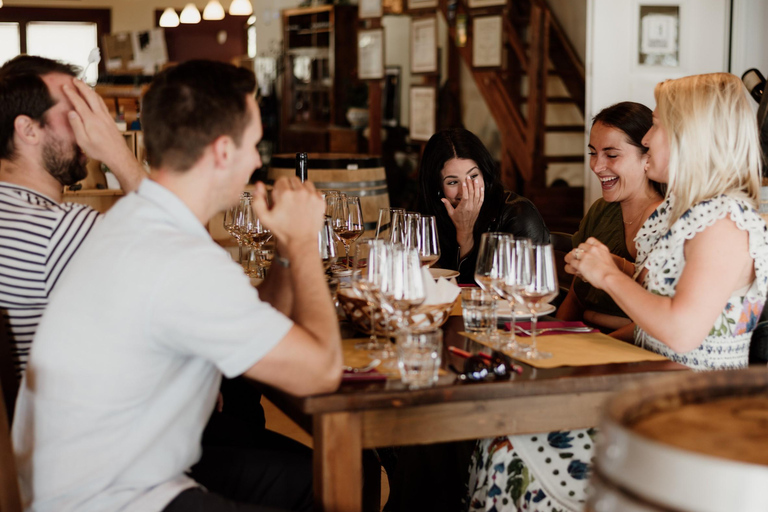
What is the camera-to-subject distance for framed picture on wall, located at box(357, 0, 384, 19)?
24.5 ft

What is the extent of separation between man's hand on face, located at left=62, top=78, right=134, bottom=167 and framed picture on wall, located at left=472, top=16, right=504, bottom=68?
4.49 metres

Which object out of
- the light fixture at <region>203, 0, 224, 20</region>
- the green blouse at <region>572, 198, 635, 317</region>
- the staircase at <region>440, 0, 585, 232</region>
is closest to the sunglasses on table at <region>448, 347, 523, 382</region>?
the green blouse at <region>572, 198, 635, 317</region>

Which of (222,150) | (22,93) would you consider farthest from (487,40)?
(222,150)

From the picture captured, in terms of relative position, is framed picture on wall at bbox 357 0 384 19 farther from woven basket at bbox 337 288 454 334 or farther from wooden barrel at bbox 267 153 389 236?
woven basket at bbox 337 288 454 334

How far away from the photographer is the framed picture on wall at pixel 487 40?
20.3 ft

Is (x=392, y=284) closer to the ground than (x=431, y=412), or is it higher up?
higher up

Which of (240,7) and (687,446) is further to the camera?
(240,7)

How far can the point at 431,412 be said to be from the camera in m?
1.48

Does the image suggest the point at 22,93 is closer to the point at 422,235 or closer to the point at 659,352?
the point at 422,235

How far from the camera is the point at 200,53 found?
1483cm

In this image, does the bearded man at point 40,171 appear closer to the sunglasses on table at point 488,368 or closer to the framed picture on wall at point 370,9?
the sunglasses on table at point 488,368

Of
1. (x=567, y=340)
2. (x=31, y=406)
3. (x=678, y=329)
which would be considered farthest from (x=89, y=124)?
(x=678, y=329)

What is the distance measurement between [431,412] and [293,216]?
18.6 inches

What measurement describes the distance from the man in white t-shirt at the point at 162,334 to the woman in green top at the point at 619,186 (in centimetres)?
146
